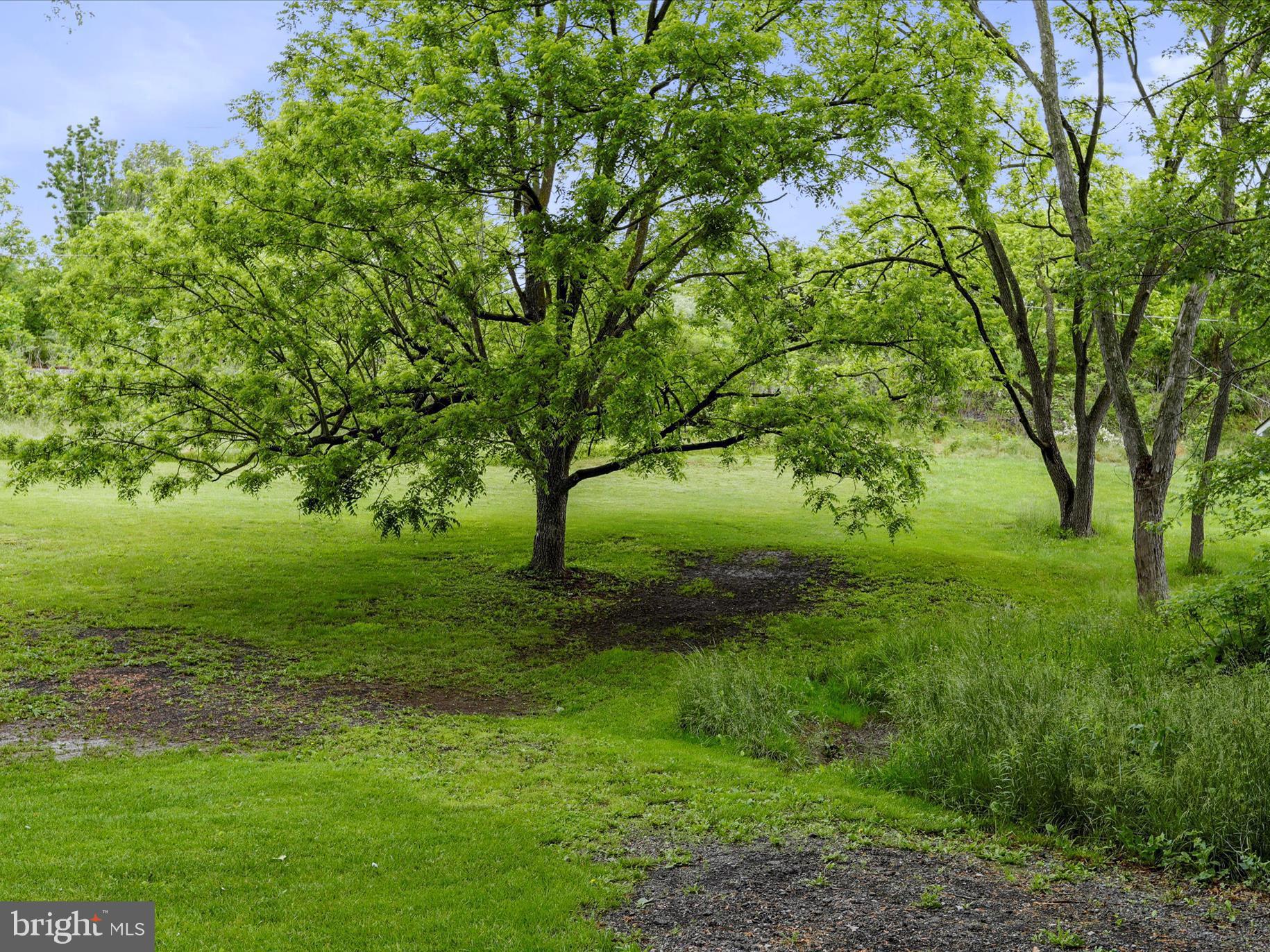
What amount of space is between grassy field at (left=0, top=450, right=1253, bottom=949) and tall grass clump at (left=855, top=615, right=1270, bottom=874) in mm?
601

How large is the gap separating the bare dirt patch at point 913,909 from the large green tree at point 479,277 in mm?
7632

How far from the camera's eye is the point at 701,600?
675 inches

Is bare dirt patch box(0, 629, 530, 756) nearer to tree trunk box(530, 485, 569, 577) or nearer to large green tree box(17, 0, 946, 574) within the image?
large green tree box(17, 0, 946, 574)

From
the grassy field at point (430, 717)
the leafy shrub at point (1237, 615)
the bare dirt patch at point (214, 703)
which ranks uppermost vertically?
the leafy shrub at point (1237, 615)

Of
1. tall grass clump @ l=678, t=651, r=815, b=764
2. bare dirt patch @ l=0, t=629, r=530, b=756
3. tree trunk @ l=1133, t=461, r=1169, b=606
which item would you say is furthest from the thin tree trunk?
bare dirt patch @ l=0, t=629, r=530, b=756

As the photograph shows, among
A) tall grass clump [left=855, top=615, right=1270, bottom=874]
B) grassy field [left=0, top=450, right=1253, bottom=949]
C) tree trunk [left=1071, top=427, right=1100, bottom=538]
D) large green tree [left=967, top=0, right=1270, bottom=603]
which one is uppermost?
large green tree [left=967, top=0, right=1270, bottom=603]

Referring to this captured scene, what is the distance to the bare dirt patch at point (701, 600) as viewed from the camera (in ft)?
48.8

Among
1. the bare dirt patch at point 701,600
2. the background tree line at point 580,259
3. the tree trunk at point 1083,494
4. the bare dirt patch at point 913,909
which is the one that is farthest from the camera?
the tree trunk at point 1083,494

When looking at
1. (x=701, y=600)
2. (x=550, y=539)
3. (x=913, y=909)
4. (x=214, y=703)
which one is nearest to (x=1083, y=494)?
(x=701, y=600)

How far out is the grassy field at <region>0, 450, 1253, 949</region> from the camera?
19.2ft

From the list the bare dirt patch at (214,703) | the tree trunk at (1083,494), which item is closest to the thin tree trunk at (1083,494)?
the tree trunk at (1083,494)

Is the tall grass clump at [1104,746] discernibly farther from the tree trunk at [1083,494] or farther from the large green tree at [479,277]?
the tree trunk at [1083,494]

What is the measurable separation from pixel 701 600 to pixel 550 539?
3.06m

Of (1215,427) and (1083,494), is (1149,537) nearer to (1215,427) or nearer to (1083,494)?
(1215,427)
